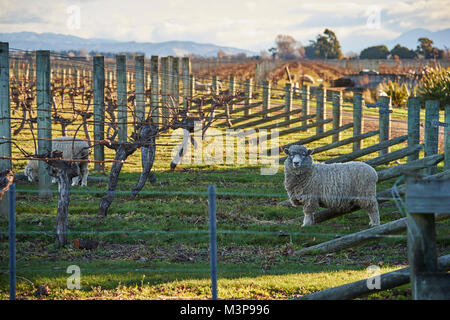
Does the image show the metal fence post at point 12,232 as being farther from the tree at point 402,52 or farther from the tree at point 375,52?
the tree at point 375,52

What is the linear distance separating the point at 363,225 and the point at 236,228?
6.51ft

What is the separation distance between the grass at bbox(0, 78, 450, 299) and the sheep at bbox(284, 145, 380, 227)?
318 mm

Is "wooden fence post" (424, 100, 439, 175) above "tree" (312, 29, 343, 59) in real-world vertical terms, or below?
below

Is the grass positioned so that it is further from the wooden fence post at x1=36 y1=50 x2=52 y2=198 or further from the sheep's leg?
the wooden fence post at x1=36 y1=50 x2=52 y2=198

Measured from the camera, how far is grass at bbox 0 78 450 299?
6.49m

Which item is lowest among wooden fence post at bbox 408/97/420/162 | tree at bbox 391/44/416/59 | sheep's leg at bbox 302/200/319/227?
sheep's leg at bbox 302/200/319/227

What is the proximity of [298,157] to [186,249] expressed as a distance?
2.38m

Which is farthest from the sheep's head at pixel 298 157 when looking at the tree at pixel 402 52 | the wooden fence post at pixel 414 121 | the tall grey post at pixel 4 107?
the tree at pixel 402 52

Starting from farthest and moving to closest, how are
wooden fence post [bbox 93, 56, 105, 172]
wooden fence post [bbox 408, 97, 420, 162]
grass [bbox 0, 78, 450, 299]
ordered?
1. wooden fence post [bbox 93, 56, 105, 172]
2. wooden fence post [bbox 408, 97, 420, 162]
3. grass [bbox 0, 78, 450, 299]

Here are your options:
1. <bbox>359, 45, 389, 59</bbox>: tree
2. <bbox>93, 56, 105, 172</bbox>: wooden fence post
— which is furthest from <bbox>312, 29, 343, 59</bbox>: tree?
<bbox>93, 56, 105, 172</bbox>: wooden fence post

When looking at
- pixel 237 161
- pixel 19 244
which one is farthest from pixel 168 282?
pixel 237 161

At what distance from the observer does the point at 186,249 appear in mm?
8055

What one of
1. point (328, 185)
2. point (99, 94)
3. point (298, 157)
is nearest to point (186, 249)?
point (298, 157)
